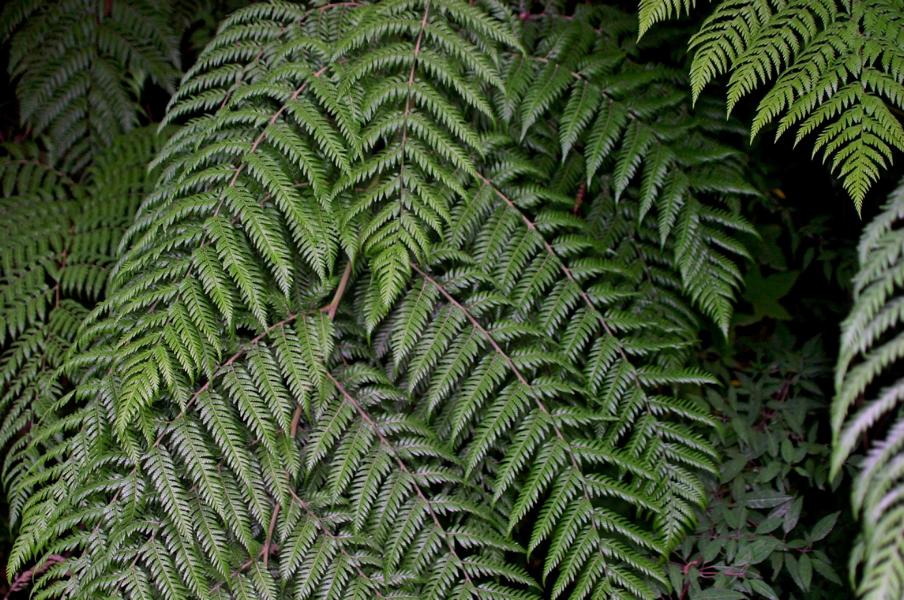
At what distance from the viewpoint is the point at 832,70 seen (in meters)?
2.01

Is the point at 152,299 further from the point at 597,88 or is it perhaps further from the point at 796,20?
the point at 796,20

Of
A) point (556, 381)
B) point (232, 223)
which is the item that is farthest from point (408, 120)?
point (556, 381)

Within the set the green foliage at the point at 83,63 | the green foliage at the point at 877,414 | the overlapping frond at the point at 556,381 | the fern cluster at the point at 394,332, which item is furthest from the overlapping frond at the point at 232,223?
the green foliage at the point at 877,414

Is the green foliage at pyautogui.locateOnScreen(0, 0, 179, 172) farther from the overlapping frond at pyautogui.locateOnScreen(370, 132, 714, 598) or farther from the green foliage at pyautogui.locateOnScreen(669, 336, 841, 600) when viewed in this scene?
the green foliage at pyautogui.locateOnScreen(669, 336, 841, 600)

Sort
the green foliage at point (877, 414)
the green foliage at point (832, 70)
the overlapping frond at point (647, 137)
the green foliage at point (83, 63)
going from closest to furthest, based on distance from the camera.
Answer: the green foliage at point (877, 414) → the green foliage at point (832, 70) → the overlapping frond at point (647, 137) → the green foliage at point (83, 63)

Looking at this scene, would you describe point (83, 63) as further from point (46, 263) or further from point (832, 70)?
point (832, 70)

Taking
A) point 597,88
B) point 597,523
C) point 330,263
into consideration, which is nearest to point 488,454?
point 597,523

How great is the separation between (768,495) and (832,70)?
4.29 feet

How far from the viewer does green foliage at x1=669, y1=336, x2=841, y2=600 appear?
2232 millimetres

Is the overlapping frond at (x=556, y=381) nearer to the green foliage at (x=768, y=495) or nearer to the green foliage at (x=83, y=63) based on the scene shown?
the green foliage at (x=768, y=495)

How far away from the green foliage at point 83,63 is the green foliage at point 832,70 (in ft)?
7.08

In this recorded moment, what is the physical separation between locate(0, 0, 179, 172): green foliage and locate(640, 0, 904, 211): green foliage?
A: 7.08ft

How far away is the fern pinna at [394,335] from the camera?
6.68 feet

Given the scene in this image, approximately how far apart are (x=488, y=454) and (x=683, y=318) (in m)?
0.82
